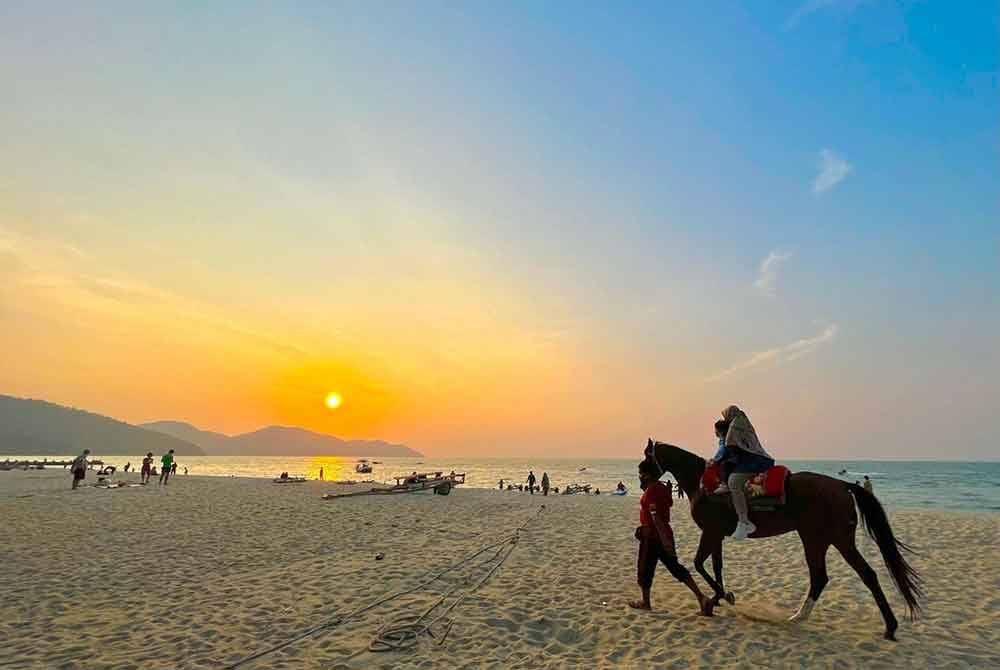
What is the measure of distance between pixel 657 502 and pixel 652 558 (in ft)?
3.52

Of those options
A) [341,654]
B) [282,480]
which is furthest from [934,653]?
[282,480]

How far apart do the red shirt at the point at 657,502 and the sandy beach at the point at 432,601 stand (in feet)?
4.87

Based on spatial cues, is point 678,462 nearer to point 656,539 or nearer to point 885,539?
point 656,539

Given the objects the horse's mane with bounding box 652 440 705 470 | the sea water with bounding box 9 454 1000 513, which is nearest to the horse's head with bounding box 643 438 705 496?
the horse's mane with bounding box 652 440 705 470

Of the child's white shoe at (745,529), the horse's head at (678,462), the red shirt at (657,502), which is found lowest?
the child's white shoe at (745,529)

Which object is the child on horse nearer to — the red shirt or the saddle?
the saddle

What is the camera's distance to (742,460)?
7.99m

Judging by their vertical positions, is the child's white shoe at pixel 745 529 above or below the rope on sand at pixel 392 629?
above

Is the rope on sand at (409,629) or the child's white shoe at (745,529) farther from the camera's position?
the child's white shoe at (745,529)

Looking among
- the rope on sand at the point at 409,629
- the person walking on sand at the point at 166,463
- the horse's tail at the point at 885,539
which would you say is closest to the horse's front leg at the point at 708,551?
the horse's tail at the point at 885,539

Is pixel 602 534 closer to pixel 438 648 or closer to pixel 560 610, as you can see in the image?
pixel 560 610

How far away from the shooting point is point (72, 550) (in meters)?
12.6

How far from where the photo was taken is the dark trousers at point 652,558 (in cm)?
774

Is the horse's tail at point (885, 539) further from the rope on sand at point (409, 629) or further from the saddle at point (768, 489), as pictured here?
the rope on sand at point (409, 629)
